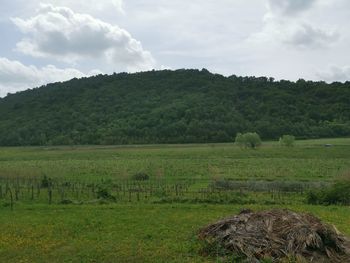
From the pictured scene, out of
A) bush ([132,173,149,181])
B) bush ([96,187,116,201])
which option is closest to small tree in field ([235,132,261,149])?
bush ([132,173,149,181])

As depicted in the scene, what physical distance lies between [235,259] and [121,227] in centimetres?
804

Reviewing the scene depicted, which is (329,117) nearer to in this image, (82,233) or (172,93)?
(172,93)

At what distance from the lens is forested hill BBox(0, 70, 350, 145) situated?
456 feet

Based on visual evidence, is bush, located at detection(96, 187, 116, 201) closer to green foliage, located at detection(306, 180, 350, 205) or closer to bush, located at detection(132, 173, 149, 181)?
green foliage, located at detection(306, 180, 350, 205)

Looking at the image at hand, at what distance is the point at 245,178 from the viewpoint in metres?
50.6

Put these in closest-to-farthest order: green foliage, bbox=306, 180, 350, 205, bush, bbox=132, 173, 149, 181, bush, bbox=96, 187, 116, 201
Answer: green foliage, bbox=306, 180, 350, 205
bush, bbox=96, 187, 116, 201
bush, bbox=132, 173, 149, 181

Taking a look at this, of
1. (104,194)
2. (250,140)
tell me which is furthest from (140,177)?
(250,140)

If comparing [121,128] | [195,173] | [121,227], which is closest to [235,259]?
[121,227]

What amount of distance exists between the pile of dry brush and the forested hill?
378 ft

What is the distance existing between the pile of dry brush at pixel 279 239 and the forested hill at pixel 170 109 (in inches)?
4535

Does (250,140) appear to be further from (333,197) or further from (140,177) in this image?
(333,197)

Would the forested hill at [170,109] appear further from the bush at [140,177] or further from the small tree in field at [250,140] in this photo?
the bush at [140,177]

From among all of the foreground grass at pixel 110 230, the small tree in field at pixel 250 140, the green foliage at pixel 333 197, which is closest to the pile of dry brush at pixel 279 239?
the foreground grass at pixel 110 230

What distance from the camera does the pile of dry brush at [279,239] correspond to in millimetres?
16688
